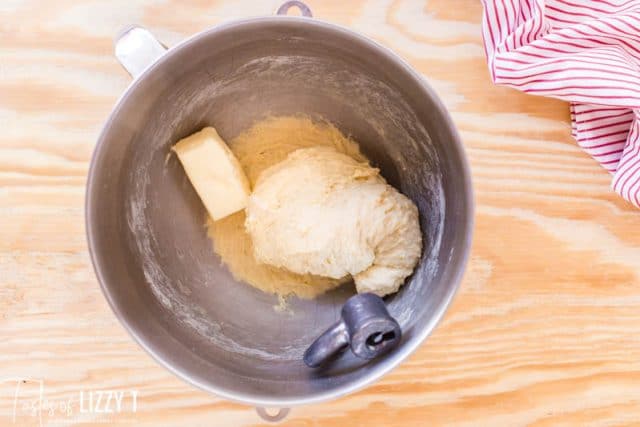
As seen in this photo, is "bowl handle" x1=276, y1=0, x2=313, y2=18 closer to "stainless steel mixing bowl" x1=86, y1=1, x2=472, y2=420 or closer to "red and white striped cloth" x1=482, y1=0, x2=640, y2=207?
"stainless steel mixing bowl" x1=86, y1=1, x2=472, y2=420

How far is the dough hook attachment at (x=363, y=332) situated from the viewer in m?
0.59

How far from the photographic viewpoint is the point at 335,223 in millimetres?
741

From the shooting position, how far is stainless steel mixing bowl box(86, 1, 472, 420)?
0.62m

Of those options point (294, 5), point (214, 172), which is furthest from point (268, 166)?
point (294, 5)

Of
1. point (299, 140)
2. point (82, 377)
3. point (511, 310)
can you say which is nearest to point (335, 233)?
point (299, 140)

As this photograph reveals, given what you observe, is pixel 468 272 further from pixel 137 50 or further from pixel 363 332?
pixel 137 50

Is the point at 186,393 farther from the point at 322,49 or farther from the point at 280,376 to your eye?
the point at 322,49

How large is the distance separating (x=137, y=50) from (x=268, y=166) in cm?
25

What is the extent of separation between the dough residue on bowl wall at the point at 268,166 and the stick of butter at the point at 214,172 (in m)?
0.04

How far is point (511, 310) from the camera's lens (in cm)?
83

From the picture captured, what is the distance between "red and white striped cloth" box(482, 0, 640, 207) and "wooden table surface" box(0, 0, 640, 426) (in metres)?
0.03

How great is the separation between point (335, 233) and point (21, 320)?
0.43 meters

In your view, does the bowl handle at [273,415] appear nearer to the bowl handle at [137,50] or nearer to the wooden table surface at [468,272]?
the wooden table surface at [468,272]

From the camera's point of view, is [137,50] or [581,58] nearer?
[137,50]
